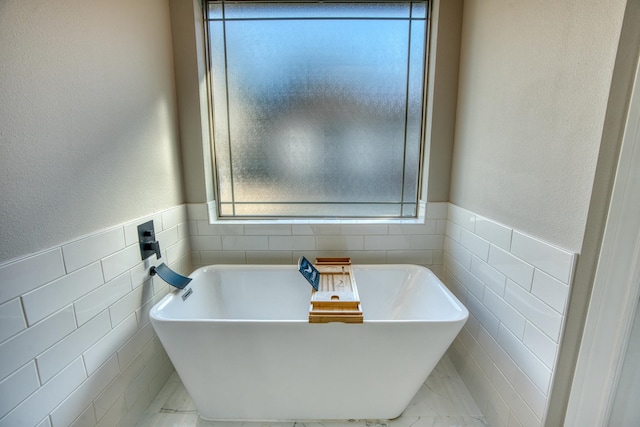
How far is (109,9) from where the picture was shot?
3.40 feet

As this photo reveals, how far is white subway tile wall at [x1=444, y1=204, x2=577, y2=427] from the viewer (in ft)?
2.91

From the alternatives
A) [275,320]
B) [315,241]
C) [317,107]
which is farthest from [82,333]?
[317,107]

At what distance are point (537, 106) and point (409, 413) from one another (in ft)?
4.62

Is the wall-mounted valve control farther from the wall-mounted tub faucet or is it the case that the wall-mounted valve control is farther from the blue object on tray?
the blue object on tray

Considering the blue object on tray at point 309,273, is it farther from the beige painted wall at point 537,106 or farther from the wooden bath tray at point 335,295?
the beige painted wall at point 537,106

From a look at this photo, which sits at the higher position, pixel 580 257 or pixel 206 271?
pixel 580 257

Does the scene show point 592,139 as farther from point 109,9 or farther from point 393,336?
point 109,9

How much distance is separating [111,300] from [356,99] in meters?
1.59

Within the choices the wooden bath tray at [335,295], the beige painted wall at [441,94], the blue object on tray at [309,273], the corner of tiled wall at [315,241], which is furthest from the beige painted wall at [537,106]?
the blue object on tray at [309,273]

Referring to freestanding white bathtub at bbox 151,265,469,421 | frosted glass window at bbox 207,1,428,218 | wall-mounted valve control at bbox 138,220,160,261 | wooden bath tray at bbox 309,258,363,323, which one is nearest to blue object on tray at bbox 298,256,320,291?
wooden bath tray at bbox 309,258,363,323

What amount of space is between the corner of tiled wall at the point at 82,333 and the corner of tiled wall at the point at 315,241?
28 cm

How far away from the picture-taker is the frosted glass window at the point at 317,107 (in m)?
1.57

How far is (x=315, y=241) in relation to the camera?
1.64 metres

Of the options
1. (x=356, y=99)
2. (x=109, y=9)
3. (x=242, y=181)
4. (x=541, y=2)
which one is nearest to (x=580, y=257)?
(x=541, y=2)
